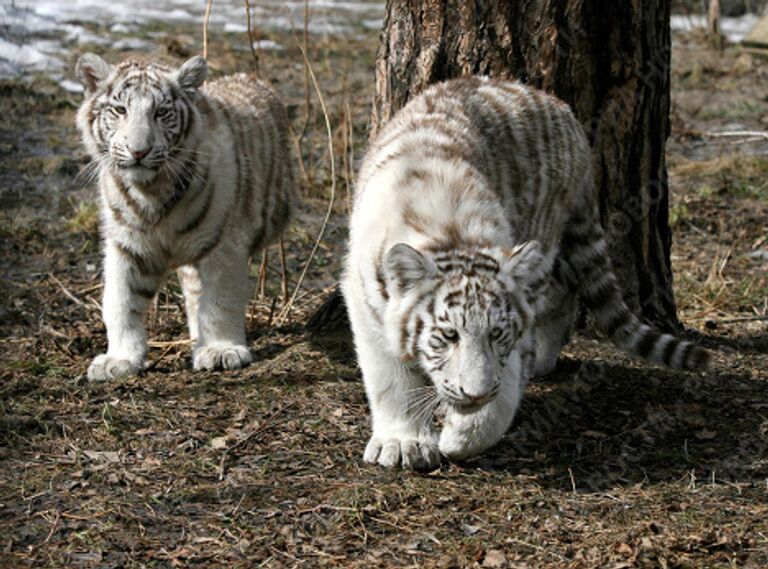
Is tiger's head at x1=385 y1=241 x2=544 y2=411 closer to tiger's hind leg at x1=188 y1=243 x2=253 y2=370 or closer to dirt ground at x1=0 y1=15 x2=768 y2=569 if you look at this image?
dirt ground at x1=0 y1=15 x2=768 y2=569

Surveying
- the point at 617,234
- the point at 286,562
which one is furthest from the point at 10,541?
the point at 617,234

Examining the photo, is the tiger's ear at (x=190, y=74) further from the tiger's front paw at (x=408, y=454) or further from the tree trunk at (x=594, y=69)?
the tiger's front paw at (x=408, y=454)

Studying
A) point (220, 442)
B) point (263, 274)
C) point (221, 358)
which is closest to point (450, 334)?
point (220, 442)

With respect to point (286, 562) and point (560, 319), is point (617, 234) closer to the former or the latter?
point (560, 319)

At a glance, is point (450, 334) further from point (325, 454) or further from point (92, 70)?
point (92, 70)

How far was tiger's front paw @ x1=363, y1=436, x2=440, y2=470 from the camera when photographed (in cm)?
405

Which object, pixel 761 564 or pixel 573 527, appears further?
pixel 573 527

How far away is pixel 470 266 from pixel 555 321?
4.12 ft

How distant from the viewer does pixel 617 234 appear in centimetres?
532

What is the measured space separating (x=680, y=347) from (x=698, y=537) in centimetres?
120

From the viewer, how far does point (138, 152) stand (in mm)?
4926

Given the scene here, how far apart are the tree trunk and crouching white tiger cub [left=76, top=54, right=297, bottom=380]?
0.77 meters

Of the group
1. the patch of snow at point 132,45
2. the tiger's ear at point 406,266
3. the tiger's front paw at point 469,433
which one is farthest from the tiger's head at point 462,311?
the patch of snow at point 132,45

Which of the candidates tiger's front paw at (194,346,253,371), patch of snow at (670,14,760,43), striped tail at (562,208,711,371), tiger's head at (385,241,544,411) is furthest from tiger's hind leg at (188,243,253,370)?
patch of snow at (670,14,760,43)
